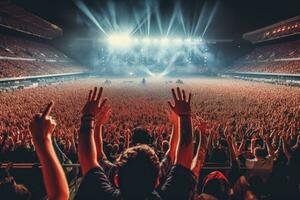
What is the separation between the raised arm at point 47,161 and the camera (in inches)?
77.7

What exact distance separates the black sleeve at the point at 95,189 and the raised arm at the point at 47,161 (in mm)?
170

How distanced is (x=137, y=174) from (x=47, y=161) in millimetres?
620

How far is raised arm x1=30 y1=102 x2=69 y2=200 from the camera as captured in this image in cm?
197

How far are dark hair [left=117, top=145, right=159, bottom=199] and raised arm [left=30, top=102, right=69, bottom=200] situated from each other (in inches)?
16.4

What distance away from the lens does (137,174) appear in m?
1.85

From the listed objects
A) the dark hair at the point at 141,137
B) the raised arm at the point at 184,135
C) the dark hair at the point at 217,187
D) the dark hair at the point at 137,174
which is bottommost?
the dark hair at the point at 217,187

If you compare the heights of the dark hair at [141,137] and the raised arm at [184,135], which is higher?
the raised arm at [184,135]

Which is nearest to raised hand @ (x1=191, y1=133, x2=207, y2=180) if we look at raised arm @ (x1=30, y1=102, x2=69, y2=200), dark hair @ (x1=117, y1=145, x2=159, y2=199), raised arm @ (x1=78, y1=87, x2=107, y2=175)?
dark hair @ (x1=117, y1=145, x2=159, y2=199)

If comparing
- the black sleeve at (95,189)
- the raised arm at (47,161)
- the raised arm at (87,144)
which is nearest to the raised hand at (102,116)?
the raised arm at (87,144)

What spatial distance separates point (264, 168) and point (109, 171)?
284cm

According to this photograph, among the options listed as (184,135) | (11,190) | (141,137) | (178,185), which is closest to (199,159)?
(184,135)

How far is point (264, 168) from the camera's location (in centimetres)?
525

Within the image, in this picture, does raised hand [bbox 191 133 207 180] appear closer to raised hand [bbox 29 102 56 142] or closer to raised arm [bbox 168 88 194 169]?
raised arm [bbox 168 88 194 169]

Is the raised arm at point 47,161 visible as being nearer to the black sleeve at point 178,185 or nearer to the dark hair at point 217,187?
the black sleeve at point 178,185
